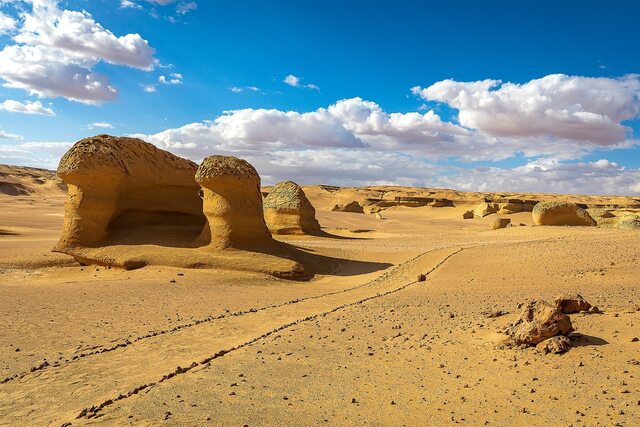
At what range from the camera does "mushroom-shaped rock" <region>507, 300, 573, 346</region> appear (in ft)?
16.6

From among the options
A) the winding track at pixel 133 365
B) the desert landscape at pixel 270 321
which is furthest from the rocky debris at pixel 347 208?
the winding track at pixel 133 365

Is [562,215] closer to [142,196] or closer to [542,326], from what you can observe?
[142,196]

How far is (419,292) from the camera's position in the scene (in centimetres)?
944

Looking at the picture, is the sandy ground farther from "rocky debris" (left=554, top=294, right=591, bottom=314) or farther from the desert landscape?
"rocky debris" (left=554, top=294, right=591, bottom=314)

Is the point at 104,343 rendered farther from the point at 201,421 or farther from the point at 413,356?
the point at 413,356

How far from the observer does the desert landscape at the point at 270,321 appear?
4.27 metres

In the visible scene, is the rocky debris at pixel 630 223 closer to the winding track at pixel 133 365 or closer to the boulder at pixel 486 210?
the winding track at pixel 133 365

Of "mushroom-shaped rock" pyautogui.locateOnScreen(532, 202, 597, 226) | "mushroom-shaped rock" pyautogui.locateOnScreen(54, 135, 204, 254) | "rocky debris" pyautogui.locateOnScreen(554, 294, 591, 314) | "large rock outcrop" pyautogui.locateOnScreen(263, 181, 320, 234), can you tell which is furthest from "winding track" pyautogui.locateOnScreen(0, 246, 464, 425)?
"mushroom-shaped rock" pyautogui.locateOnScreen(532, 202, 597, 226)

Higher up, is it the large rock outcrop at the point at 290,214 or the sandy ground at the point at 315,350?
the large rock outcrop at the point at 290,214

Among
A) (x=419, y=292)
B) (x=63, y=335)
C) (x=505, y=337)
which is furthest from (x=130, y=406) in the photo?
(x=419, y=292)

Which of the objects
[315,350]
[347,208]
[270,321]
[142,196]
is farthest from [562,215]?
[347,208]

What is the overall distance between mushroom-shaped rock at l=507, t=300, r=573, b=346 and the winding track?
3354mm

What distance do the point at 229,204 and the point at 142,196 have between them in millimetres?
3828

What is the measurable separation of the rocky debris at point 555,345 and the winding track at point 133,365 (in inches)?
140
